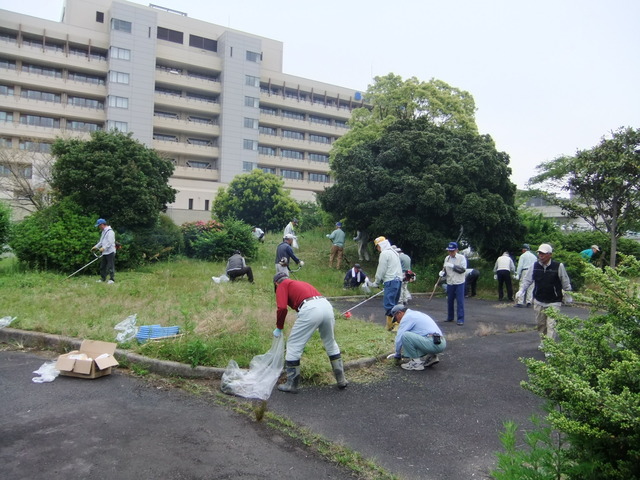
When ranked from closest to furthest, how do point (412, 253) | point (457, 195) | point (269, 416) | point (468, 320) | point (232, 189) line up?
point (269, 416), point (468, 320), point (457, 195), point (412, 253), point (232, 189)

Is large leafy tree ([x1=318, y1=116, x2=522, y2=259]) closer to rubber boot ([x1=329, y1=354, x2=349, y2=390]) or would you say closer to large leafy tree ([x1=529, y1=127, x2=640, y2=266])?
large leafy tree ([x1=529, y1=127, x2=640, y2=266])

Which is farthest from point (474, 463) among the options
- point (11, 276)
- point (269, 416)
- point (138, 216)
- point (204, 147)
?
point (204, 147)

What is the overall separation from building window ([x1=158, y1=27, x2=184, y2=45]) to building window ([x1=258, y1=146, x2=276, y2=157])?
13102 mm

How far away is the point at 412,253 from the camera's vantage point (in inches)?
713

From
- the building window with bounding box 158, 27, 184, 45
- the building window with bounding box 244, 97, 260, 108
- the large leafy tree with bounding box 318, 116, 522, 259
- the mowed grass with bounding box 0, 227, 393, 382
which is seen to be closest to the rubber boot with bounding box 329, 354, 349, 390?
the mowed grass with bounding box 0, 227, 393, 382

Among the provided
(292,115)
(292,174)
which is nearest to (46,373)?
(292,174)

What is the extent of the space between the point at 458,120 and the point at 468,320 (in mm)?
19288

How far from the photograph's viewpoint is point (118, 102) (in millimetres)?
41656

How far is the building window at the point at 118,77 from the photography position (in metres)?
41.6

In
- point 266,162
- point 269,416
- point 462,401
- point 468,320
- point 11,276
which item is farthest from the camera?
point 266,162

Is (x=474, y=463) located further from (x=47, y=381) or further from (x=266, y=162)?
(x=266, y=162)

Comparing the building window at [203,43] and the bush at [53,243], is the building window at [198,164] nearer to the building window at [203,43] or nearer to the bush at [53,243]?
the building window at [203,43]

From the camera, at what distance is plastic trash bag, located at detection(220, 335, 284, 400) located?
548 cm

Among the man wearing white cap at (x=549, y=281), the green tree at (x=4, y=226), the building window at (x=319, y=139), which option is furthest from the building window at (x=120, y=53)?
the man wearing white cap at (x=549, y=281)
